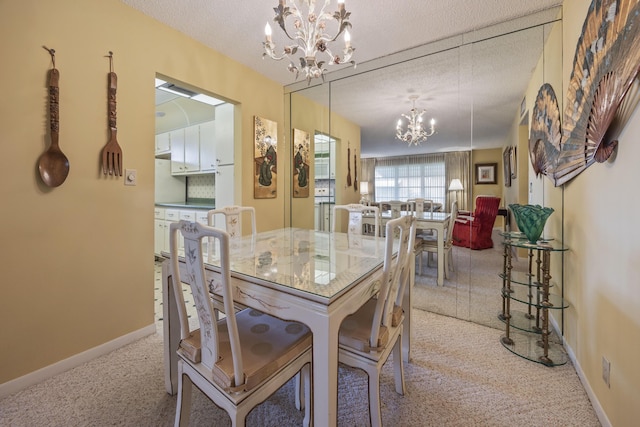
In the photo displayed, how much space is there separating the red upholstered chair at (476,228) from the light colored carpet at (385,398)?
112 cm

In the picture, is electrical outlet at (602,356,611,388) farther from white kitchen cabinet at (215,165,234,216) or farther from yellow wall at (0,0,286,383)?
white kitchen cabinet at (215,165,234,216)

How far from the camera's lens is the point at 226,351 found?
1.03 meters

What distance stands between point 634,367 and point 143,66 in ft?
10.6

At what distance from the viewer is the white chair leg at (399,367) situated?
1.40 metres

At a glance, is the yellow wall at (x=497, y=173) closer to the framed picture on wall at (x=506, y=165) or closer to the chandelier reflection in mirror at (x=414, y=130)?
the framed picture on wall at (x=506, y=165)

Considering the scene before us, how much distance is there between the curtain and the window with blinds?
3.7 inches

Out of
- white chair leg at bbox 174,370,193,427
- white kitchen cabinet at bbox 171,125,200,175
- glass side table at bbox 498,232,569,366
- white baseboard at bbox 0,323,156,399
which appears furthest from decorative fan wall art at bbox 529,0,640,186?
white kitchen cabinet at bbox 171,125,200,175

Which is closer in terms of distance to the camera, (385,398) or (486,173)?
(385,398)

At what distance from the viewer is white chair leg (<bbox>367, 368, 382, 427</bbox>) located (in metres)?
1.10

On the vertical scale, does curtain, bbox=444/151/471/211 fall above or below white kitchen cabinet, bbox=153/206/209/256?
above

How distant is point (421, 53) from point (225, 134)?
89.6 inches

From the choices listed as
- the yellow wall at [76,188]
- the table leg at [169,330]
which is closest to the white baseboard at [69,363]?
the yellow wall at [76,188]

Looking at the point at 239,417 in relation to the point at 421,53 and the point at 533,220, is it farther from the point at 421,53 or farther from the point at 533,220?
the point at 421,53

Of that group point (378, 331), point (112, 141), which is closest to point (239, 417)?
point (378, 331)
